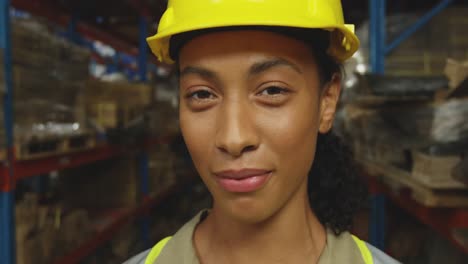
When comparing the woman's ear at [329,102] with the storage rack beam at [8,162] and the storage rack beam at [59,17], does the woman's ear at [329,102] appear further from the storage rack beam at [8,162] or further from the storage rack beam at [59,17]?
the storage rack beam at [59,17]

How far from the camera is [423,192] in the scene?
187 centimetres

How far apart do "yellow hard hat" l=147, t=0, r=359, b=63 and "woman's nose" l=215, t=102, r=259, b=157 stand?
18 cm

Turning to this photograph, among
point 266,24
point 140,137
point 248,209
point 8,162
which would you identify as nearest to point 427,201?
point 248,209

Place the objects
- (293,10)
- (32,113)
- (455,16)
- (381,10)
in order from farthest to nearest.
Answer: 1. (455,16)
2. (381,10)
3. (32,113)
4. (293,10)

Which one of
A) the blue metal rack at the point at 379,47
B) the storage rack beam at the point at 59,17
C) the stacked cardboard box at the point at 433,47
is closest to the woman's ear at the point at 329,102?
the blue metal rack at the point at 379,47

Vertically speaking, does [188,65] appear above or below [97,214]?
above

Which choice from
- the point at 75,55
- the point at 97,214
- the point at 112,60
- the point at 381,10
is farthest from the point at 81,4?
the point at 112,60

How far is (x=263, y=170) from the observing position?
3.20 feet

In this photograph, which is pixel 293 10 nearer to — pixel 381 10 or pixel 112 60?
pixel 381 10

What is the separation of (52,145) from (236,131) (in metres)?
1.82

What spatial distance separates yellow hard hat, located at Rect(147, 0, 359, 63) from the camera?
947 millimetres

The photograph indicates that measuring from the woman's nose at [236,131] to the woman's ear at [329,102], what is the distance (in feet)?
0.86

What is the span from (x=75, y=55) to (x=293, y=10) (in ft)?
8.47

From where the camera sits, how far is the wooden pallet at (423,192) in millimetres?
1738
